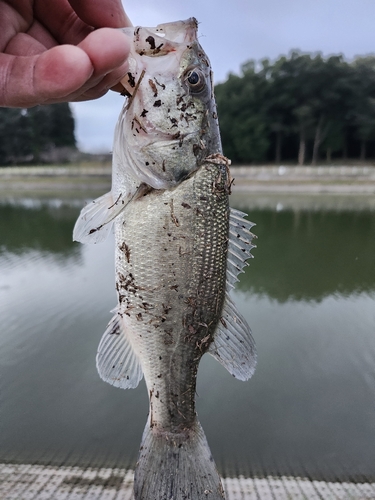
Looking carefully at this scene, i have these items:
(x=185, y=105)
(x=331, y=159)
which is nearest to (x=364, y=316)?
(x=185, y=105)

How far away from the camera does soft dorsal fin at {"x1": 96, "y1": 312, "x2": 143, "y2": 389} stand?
1.76m

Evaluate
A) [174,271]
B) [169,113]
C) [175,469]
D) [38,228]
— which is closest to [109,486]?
[175,469]

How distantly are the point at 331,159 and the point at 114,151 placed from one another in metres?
34.7

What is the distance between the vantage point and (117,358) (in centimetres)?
177

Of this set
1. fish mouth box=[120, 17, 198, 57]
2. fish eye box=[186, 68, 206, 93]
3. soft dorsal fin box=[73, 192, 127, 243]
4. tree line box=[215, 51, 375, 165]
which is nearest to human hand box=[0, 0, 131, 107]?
fish mouth box=[120, 17, 198, 57]

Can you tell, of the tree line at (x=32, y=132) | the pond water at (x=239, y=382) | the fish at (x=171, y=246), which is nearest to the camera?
the fish at (x=171, y=246)

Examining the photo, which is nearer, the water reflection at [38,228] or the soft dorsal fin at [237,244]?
the soft dorsal fin at [237,244]

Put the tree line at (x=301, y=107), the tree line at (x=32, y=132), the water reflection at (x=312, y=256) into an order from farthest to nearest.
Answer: the tree line at (x=32, y=132) → the tree line at (x=301, y=107) → the water reflection at (x=312, y=256)

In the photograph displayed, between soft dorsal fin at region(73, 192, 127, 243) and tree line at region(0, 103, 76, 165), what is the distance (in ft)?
113

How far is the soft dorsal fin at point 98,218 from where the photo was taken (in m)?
1.58

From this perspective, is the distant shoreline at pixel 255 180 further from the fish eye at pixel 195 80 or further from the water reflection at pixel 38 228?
the fish eye at pixel 195 80

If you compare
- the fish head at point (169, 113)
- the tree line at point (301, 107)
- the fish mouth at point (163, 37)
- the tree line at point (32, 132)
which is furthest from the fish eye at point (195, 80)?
the tree line at point (32, 132)

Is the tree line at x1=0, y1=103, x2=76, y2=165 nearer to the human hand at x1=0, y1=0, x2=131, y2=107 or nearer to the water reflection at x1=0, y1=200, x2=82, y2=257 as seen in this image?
the water reflection at x1=0, y1=200, x2=82, y2=257

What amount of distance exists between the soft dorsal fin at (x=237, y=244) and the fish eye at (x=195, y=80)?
0.56m
